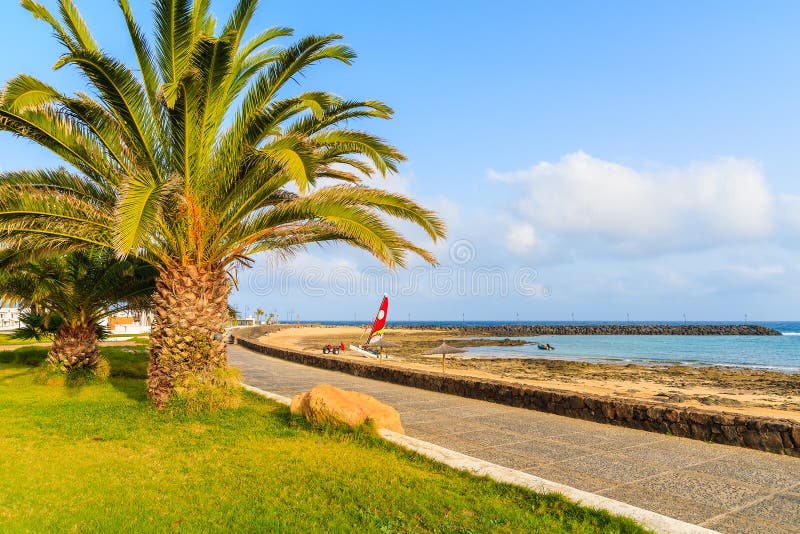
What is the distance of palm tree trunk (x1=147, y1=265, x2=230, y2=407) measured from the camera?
28.9 ft

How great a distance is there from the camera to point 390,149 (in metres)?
9.58

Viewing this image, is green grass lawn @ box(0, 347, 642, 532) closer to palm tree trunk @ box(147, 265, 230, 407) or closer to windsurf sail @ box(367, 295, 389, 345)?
palm tree trunk @ box(147, 265, 230, 407)

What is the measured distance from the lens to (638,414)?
26.8 ft

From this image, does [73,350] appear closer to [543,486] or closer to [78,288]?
[78,288]

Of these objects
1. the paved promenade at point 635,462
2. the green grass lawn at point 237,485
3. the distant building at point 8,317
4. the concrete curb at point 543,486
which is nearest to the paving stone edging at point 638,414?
the paved promenade at point 635,462

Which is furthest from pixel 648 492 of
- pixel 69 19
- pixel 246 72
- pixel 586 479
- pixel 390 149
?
pixel 69 19

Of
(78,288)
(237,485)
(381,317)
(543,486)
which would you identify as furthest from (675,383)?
(78,288)

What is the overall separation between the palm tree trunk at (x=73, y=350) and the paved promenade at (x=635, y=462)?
29.4 ft

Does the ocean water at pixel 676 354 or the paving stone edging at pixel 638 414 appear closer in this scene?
the paving stone edging at pixel 638 414

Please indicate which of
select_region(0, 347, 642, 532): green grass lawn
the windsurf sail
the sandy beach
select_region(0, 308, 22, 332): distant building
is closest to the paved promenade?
select_region(0, 347, 642, 532): green grass lawn

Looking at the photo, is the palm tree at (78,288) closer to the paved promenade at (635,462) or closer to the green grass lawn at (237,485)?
the green grass lawn at (237,485)

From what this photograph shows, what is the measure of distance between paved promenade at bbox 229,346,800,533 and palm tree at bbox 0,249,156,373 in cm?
821

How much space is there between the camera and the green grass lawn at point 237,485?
4.09m

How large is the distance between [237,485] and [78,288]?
33.5 ft
